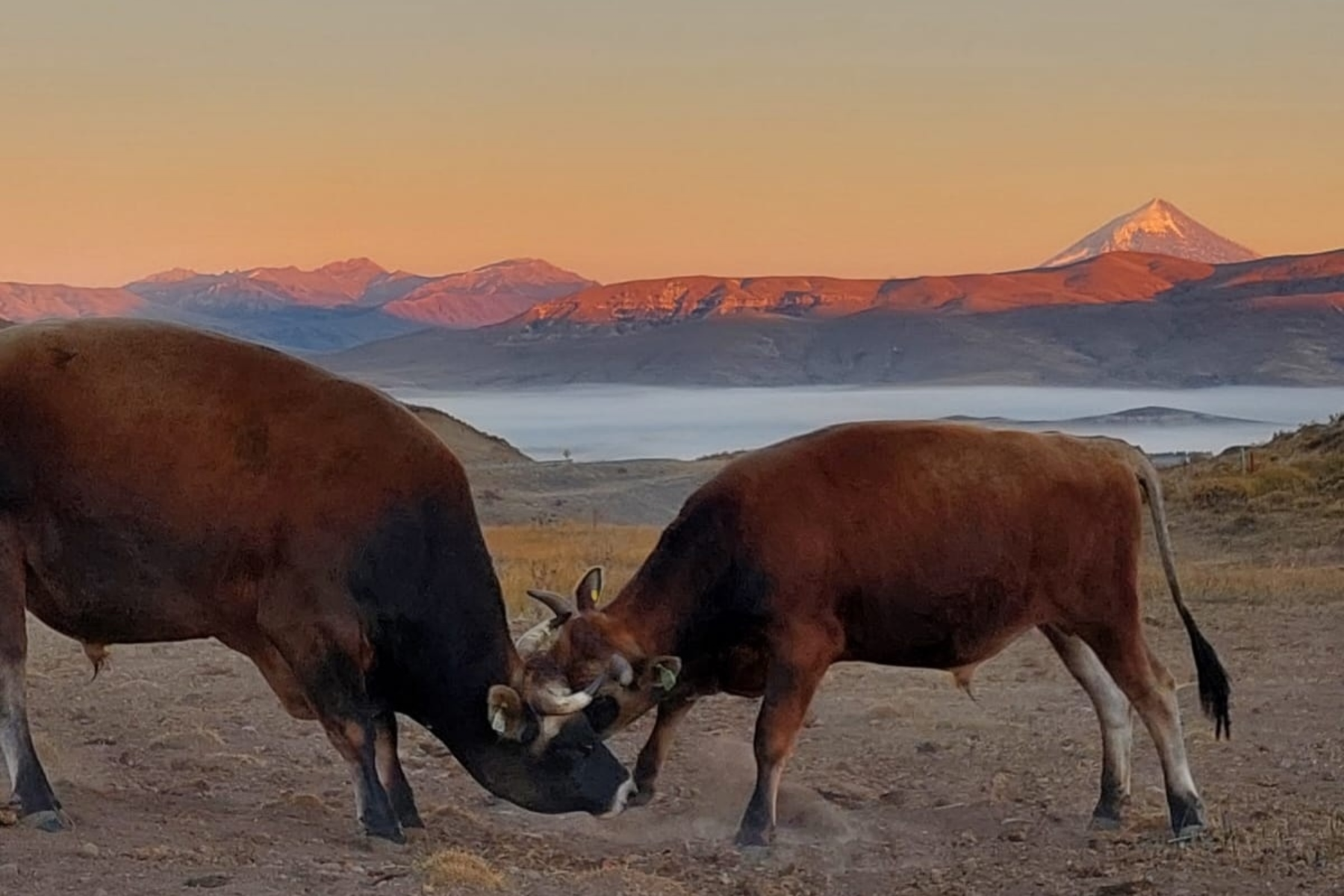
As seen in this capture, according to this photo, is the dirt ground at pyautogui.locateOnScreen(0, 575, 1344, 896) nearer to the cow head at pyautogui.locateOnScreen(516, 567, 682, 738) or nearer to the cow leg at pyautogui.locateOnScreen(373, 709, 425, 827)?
the cow leg at pyautogui.locateOnScreen(373, 709, 425, 827)

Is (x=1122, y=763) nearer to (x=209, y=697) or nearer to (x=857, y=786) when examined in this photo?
(x=857, y=786)

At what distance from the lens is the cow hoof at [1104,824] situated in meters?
10.4

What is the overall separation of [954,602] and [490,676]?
8.49ft

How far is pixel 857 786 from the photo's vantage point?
11695 mm

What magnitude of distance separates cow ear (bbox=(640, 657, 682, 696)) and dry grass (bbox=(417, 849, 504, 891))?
1.98 m

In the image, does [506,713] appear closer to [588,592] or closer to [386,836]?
[386,836]

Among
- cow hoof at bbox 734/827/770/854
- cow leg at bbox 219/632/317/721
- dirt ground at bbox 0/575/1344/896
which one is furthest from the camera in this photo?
cow hoof at bbox 734/827/770/854

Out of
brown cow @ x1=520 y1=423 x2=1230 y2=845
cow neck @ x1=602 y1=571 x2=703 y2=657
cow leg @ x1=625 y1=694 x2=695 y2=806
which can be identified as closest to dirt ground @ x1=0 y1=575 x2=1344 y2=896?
cow leg @ x1=625 y1=694 x2=695 y2=806

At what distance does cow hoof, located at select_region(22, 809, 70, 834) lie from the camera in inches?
348

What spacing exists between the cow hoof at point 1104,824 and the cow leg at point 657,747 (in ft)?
7.78

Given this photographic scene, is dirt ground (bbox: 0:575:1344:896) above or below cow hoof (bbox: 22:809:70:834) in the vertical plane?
below

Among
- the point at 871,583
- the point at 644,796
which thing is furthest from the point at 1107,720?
the point at 644,796

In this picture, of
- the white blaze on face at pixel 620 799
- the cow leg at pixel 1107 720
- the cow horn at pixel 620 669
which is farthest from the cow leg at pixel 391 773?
the cow leg at pixel 1107 720

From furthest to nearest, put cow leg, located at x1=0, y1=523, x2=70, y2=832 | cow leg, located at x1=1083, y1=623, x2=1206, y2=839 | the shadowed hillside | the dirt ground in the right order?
the shadowed hillside → cow leg, located at x1=1083, y1=623, x2=1206, y2=839 → cow leg, located at x1=0, y1=523, x2=70, y2=832 → the dirt ground
